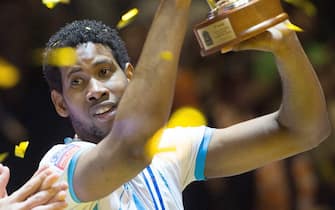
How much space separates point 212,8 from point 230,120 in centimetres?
176

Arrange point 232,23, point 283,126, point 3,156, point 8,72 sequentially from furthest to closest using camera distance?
point 8,72 → point 3,156 → point 283,126 → point 232,23

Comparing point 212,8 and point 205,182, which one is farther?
point 205,182

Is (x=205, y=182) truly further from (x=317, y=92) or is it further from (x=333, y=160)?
(x=317, y=92)

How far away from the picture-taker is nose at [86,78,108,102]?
284 centimetres

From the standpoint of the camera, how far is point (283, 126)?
9.65 ft

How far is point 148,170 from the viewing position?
2.92 m

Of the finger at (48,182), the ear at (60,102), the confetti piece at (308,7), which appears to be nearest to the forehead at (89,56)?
the ear at (60,102)

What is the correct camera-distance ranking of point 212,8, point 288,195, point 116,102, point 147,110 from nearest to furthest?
point 147,110, point 212,8, point 116,102, point 288,195

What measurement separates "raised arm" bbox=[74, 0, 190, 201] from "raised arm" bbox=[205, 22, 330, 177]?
0.38m

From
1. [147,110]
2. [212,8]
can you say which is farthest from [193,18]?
[147,110]

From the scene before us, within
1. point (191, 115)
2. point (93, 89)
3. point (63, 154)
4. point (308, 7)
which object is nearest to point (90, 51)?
point (93, 89)

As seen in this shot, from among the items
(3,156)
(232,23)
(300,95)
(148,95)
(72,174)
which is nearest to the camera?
(148,95)

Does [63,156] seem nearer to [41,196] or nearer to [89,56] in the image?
[41,196]

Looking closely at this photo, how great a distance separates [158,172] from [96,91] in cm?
30
